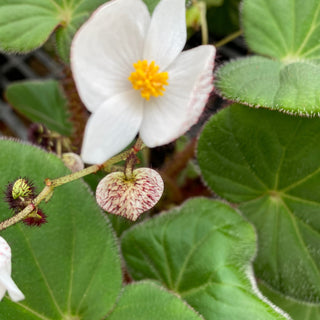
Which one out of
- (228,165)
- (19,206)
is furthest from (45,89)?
(19,206)

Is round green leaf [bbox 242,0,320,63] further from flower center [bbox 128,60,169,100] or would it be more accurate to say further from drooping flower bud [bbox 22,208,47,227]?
drooping flower bud [bbox 22,208,47,227]

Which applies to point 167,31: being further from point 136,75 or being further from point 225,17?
point 225,17

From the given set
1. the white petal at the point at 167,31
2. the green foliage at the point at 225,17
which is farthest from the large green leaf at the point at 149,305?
the green foliage at the point at 225,17

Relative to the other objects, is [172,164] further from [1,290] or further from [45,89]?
[1,290]

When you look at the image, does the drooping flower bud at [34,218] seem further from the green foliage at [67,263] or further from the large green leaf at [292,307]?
the large green leaf at [292,307]

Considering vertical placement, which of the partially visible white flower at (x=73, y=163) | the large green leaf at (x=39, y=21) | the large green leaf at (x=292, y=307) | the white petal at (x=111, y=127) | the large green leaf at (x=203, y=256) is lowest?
the large green leaf at (x=292, y=307)

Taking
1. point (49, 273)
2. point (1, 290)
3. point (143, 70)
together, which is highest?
point (143, 70)
